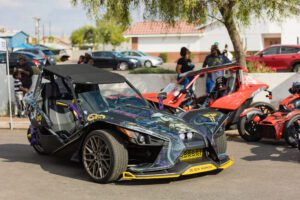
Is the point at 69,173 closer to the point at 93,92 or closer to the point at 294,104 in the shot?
the point at 93,92

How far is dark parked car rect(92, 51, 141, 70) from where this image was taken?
38.6m

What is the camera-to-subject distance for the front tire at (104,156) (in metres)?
7.01

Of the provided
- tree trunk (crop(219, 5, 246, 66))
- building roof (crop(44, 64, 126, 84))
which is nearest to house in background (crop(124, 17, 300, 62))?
tree trunk (crop(219, 5, 246, 66))

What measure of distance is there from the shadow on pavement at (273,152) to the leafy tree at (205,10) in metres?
4.09

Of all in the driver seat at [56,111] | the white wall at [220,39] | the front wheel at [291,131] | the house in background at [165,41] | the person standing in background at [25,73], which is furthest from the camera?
the house in background at [165,41]

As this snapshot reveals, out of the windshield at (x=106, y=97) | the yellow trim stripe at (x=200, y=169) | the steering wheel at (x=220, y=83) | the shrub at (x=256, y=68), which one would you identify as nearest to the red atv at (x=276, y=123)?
the steering wheel at (x=220, y=83)

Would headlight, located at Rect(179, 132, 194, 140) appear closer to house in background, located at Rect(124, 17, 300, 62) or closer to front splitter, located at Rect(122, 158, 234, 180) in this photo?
front splitter, located at Rect(122, 158, 234, 180)

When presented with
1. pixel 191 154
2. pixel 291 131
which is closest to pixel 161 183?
pixel 191 154

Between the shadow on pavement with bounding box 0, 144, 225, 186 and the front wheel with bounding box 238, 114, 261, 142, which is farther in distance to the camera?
the front wheel with bounding box 238, 114, 261, 142

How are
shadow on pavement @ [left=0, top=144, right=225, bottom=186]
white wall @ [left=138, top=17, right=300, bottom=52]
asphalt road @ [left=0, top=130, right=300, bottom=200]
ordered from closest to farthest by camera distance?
asphalt road @ [left=0, top=130, right=300, bottom=200] < shadow on pavement @ [left=0, top=144, right=225, bottom=186] < white wall @ [left=138, top=17, right=300, bottom=52]

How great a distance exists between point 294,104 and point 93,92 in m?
4.36

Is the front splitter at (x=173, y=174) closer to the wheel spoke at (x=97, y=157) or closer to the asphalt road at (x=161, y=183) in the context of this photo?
the asphalt road at (x=161, y=183)

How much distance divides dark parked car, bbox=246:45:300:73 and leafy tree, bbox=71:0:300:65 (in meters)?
11.5

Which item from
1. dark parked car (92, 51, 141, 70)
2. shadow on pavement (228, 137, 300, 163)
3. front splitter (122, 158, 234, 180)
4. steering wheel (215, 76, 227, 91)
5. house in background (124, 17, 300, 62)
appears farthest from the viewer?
house in background (124, 17, 300, 62)
